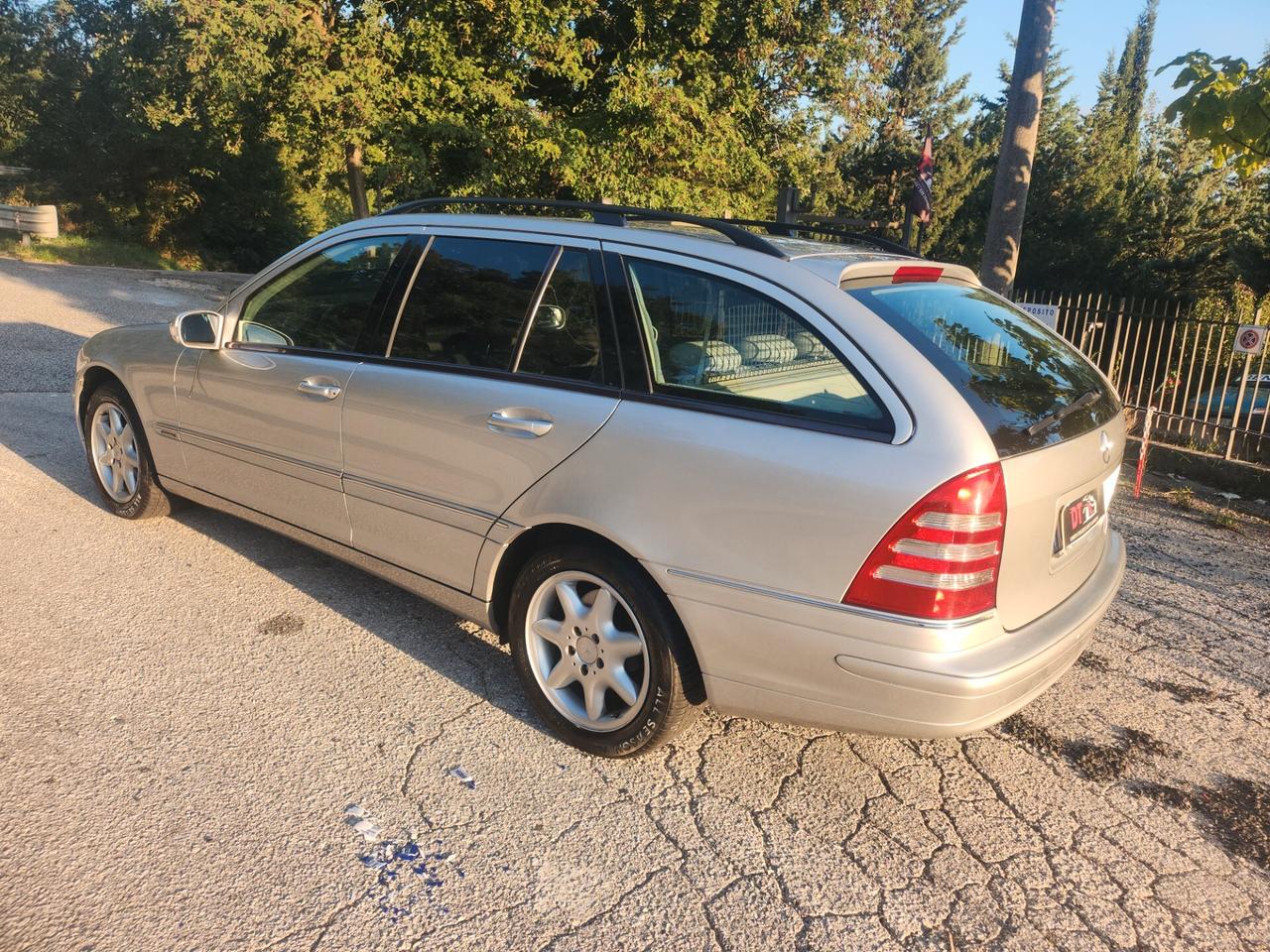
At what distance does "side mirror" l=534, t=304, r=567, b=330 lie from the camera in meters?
3.12

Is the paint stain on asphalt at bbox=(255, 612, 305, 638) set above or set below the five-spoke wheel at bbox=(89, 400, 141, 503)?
below

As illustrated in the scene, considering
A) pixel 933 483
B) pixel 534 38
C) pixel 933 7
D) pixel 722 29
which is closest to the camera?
pixel 933 483

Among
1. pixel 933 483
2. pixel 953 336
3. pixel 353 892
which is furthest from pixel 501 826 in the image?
pixel 953 336

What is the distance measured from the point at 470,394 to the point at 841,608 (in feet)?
4.93

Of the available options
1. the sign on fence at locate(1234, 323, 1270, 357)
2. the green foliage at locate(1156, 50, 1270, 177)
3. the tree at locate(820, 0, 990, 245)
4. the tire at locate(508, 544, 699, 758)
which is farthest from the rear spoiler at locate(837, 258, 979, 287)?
the tree at locate(820, 0, 990, 245)

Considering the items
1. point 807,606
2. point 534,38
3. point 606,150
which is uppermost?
point 534,38

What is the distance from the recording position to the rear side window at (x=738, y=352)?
8.41 ft

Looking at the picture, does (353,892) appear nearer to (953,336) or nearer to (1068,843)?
(1068,843)

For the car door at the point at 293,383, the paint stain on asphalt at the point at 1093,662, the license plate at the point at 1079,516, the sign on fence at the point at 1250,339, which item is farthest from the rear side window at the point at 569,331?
the sign on fence at the point at 1250,339

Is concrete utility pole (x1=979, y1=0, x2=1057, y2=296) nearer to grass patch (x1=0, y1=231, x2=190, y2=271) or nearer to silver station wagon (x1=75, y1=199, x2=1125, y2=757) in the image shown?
silver station wagon (x1=75, y1=199, x2=1125, y2=757)

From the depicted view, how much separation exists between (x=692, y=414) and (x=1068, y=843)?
5.55 ft

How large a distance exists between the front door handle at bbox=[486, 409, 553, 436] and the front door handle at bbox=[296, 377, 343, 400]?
860mm

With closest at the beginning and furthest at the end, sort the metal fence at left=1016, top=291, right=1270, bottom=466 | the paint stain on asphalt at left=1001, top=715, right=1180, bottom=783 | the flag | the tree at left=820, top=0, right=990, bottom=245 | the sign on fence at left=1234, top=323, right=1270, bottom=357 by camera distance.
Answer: the paint stain on asphalt at left=1001, top=715, right=1180, bottom=783, the sign on fence at left=1234, top=323, right=1270, bottom=357, the metal fence at left=1016, top=291, right=1270, bottom=466, the flag, the tree at left=820, top=0, right=990, bottom=245

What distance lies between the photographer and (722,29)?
537 inches
